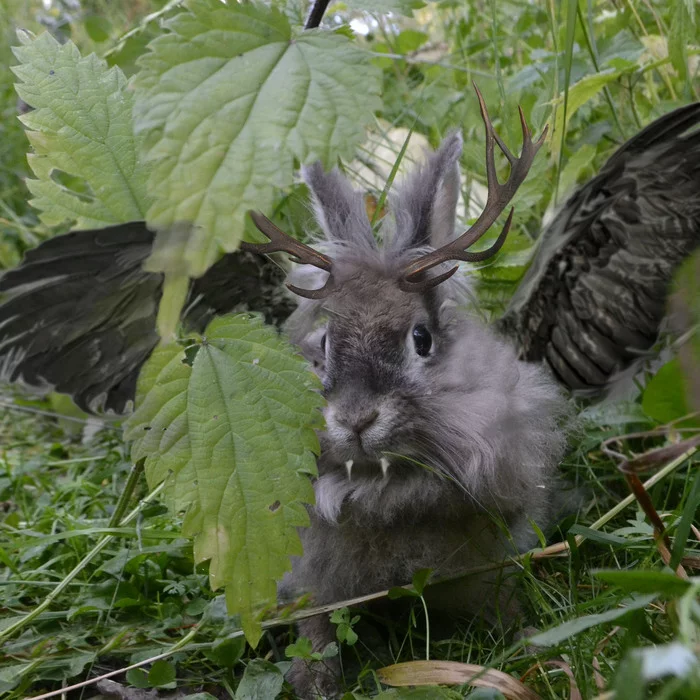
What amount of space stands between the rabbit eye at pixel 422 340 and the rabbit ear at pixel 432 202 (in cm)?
23

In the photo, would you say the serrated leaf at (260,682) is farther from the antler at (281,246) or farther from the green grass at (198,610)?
the antler at (281,246)

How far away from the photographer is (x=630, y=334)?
2.78 metres

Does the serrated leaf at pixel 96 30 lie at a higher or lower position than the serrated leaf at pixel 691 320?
lower

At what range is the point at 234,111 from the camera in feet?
4.01

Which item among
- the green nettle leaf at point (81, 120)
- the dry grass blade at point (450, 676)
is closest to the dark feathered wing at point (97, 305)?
the green nettle leaf at point (81, 120)

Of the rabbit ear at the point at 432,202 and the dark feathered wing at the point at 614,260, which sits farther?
the dark feathered wing at the point at 614,260

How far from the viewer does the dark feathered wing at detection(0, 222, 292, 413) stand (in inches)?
82.0

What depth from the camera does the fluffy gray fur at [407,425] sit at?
1853 mm

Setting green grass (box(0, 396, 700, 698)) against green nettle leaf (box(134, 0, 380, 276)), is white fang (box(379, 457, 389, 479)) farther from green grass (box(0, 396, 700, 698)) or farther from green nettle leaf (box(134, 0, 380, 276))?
green nettle leaf (box(134, 0, 380, 276))

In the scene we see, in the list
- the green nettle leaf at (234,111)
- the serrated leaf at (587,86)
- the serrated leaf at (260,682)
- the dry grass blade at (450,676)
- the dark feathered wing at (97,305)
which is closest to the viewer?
the green nettle leaf at (234,111)

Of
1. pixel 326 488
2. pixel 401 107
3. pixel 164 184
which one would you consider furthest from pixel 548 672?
pixel 401 107

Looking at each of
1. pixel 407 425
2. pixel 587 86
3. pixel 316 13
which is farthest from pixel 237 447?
pixel 587 86

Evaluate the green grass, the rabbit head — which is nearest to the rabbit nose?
the rabbit head

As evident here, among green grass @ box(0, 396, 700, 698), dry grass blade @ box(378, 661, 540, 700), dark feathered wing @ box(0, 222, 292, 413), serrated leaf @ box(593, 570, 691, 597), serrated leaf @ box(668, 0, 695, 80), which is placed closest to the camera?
serrated leaf @ box(593, 570, 691, 597)
